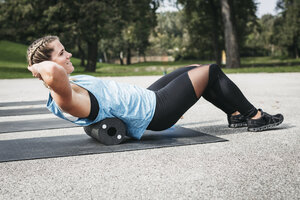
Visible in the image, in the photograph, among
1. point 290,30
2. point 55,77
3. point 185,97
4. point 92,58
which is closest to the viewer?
point 55,77

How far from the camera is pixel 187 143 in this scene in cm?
368

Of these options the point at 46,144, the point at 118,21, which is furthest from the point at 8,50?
the point at 46,144

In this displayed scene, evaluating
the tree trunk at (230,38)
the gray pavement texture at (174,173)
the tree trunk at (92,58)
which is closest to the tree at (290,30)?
the tree trunk at (230,38)

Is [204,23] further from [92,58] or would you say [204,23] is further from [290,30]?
[290,30]

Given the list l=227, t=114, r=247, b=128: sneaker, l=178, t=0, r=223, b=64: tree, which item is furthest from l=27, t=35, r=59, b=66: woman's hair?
l=178, t=0, r=223, b=64: tree

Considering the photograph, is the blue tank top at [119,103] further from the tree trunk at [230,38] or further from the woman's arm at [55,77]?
the tree trunk at [230,38]

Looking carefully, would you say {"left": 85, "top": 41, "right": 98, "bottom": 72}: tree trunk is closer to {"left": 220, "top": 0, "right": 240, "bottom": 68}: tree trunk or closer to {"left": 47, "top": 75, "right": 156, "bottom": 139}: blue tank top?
{"left": 220, "top": 0, "right": 240, "bottom": 68}: tree trunk

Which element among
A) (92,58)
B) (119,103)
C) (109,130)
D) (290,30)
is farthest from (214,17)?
(119,103)

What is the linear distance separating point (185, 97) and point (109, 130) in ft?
2.77

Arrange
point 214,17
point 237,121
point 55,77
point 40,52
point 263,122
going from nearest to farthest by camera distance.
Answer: point 55,77, point 40,52, point 263,122, point 237,121, point 214,17

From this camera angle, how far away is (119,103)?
346 cm

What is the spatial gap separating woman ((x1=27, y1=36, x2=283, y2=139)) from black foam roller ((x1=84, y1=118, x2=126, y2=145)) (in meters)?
0.06

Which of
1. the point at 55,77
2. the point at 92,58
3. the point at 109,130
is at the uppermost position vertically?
the point at 55,77

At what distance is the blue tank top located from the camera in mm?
3412
